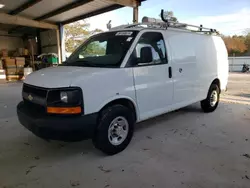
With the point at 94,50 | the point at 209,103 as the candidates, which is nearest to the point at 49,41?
the point at 94,50

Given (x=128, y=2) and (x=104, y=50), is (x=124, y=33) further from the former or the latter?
(x=128, y=2)

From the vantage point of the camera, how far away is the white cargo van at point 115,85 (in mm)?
2479

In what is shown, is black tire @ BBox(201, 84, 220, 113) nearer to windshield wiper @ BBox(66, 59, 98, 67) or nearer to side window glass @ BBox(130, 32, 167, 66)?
side window glass @ BBox(130, 32, 167, 66)

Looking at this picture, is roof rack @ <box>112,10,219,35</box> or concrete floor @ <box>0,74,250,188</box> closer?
concrete floor @ <box>0,74,250,188</box>

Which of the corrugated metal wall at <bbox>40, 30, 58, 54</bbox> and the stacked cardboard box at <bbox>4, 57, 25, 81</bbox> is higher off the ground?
the corrugated metal wall at <bbox>40, 30, 58, 54</bbox>

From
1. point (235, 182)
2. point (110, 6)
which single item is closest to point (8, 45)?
point (110, 6)

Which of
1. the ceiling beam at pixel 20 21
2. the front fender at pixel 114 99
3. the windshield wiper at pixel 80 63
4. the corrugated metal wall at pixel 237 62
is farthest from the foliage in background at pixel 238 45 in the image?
the windshield wiper at pixel 80 63

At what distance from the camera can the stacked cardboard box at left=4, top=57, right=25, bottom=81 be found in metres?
12.1

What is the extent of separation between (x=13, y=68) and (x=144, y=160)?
12142 millimetres

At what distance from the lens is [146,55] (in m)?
3.12

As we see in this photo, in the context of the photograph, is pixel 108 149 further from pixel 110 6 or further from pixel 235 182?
pixel 110 6

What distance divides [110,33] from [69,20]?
10.2 metres

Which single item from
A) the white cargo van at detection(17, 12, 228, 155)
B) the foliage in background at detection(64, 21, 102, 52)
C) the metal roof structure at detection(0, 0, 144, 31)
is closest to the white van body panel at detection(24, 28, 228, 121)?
the white cargo van at detection(17, 12, 228, 155)

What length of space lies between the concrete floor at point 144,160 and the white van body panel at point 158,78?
567mm
